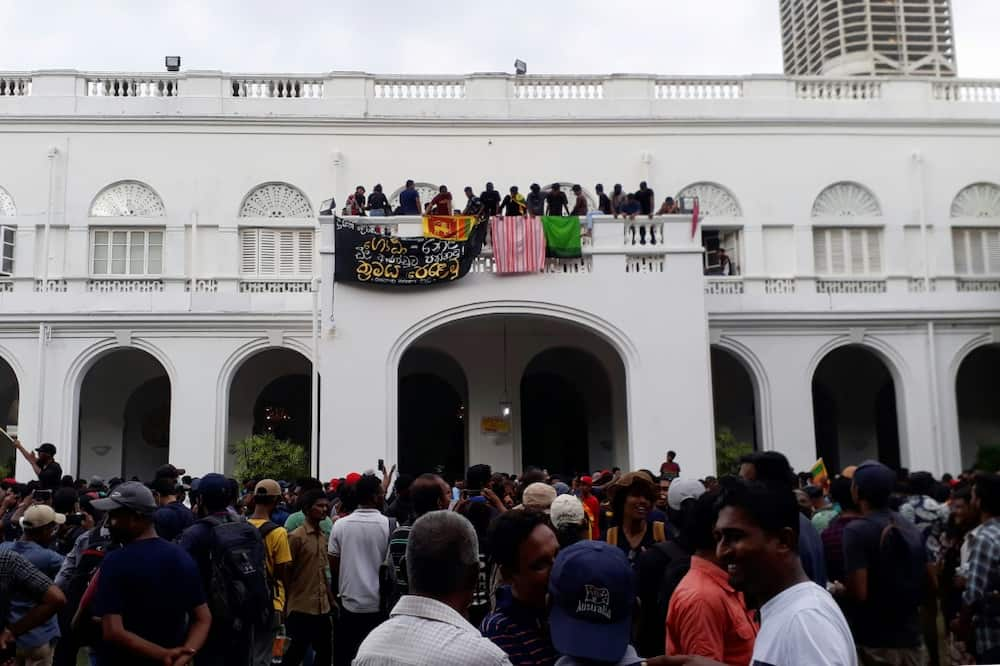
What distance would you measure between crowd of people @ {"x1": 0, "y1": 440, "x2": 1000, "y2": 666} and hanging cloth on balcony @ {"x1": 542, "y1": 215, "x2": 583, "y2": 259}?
9262 mm

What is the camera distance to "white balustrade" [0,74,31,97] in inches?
878

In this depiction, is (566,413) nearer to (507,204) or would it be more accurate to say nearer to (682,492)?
(507,204)

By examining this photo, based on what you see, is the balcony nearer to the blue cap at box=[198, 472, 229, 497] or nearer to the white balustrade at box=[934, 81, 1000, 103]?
the white balustrade at box=[934, 81, 1000, 103]

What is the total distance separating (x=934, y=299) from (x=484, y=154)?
1057cm

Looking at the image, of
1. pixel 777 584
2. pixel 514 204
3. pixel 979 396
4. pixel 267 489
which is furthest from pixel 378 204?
pixel 777 584

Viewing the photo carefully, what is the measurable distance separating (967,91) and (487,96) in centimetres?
1175

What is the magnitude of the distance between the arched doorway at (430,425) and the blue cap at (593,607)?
19.9 m

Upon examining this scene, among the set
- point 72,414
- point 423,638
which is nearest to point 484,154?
point 72,414

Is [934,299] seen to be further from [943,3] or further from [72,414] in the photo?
[943,3]

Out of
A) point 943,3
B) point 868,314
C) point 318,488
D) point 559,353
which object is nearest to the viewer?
point 318,488

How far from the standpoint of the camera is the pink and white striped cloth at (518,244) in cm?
1759

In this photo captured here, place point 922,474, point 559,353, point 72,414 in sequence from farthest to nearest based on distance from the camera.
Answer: point 559,353 → point 72,414 → point 922,474

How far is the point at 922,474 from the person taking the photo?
1006cm

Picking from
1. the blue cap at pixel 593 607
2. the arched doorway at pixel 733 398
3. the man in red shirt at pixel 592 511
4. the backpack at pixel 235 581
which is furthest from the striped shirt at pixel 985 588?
the arched doorway at pixel 733 398
